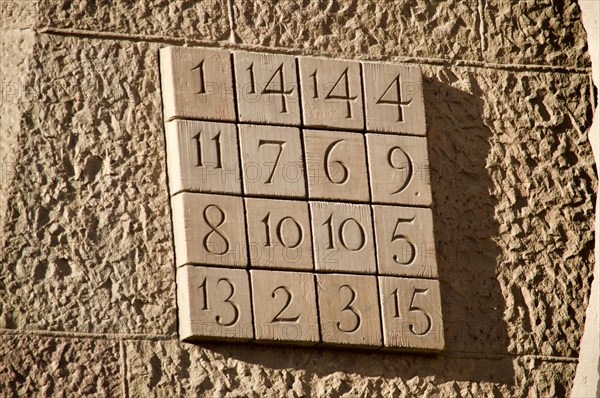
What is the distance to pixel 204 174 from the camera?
394 centimetres

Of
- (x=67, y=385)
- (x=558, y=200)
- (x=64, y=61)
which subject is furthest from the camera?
(x=558, y=200)

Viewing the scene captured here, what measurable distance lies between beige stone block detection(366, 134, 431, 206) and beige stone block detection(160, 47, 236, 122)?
365 mm

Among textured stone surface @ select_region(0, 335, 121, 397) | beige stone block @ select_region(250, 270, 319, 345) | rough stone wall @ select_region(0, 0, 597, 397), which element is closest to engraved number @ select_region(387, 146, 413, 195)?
rough stone wall @ select_region(0, 0, 597, 397)

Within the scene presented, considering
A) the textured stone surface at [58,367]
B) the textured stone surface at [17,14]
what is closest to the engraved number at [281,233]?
the textured stone surface at [58,367]

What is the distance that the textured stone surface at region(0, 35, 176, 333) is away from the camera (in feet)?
12.5

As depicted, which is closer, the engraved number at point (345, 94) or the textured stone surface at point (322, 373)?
the textured stone surface at point (322, 373)

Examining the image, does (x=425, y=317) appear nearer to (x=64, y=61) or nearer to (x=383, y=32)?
(x=383, y=32)

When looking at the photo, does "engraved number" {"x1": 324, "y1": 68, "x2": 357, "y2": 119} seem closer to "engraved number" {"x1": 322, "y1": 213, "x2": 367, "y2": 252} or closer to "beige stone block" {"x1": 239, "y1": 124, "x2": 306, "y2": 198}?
"beige stone block" {"x1": 239, "y1": 124, "x2": 306, "y2": 198}

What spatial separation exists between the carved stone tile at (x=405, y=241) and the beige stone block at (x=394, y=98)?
0.69 ft

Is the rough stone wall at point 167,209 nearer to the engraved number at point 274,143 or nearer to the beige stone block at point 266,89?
the beige stone block at point 266,89

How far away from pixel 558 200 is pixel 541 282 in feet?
0.74

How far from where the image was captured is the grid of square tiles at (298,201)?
12.8 feet

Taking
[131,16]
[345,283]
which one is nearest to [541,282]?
[345,283]

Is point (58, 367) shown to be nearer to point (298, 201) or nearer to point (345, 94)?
point (298, 201)
